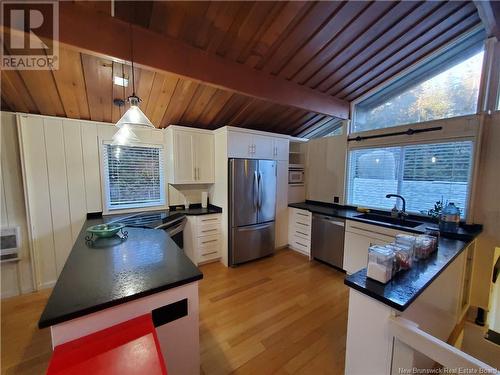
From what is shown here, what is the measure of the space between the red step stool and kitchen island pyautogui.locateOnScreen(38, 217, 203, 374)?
0.27ft

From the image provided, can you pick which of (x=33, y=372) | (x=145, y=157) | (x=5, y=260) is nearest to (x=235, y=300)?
(x=33, y=372)

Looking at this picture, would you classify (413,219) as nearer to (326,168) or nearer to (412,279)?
(326,168)

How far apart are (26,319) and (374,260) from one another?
3366 millimetres

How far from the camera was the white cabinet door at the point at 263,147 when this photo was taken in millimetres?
3383

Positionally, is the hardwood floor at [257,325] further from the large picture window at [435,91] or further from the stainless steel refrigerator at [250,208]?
the large picture window at [435,91]

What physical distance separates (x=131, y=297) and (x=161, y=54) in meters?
2.07

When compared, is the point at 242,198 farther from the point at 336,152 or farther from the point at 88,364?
the point at 88,364

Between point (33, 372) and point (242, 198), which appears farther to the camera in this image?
point (242, 198)

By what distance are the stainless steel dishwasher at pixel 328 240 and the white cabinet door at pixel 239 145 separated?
155 cm

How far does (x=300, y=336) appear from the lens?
1.93 meters

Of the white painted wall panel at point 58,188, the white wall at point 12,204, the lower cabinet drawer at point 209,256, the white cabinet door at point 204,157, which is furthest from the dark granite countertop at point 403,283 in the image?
the white wall at point 12,204

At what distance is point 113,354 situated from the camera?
2.79 ft

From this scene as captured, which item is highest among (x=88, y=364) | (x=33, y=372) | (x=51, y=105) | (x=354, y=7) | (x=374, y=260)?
(x=354, y=7)

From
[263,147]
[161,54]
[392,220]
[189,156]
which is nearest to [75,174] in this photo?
[189,156]
